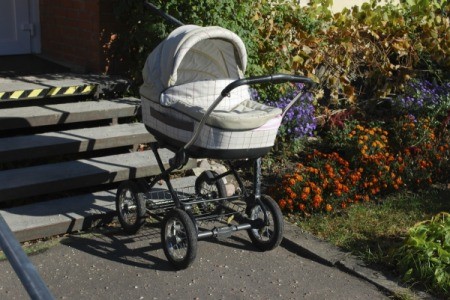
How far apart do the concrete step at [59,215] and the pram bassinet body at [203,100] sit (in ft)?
2.87

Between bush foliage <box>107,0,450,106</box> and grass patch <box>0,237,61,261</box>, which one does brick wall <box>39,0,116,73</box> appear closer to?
bush foliage <box>107,0,450,106</box>

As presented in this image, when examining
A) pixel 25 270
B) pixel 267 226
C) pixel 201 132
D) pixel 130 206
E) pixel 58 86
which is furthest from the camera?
pixel 58 86

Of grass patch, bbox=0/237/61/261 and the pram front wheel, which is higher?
the pram front wheel

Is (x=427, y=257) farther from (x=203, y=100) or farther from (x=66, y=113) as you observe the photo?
(x=66, y=113)

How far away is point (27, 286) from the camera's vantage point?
2.68m

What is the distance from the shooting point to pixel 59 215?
248 inches

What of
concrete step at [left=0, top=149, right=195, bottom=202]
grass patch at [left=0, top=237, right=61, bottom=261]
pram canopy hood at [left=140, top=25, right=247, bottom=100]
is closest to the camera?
pram canopy hood at [left=140, top=25, right=247, bottom=100]

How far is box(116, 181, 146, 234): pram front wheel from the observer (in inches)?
242

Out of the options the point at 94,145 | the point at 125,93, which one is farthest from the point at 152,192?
the point at 125,93

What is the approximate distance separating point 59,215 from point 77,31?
310cm

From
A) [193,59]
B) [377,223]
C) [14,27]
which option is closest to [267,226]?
[377,223]

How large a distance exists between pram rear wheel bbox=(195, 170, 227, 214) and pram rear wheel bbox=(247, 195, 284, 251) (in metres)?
0.39

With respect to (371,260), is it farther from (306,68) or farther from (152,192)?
(306,68)

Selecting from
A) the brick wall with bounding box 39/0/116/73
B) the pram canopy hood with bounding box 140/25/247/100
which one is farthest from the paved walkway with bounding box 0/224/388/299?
the brick wall with bounding box 39/0/116/73
